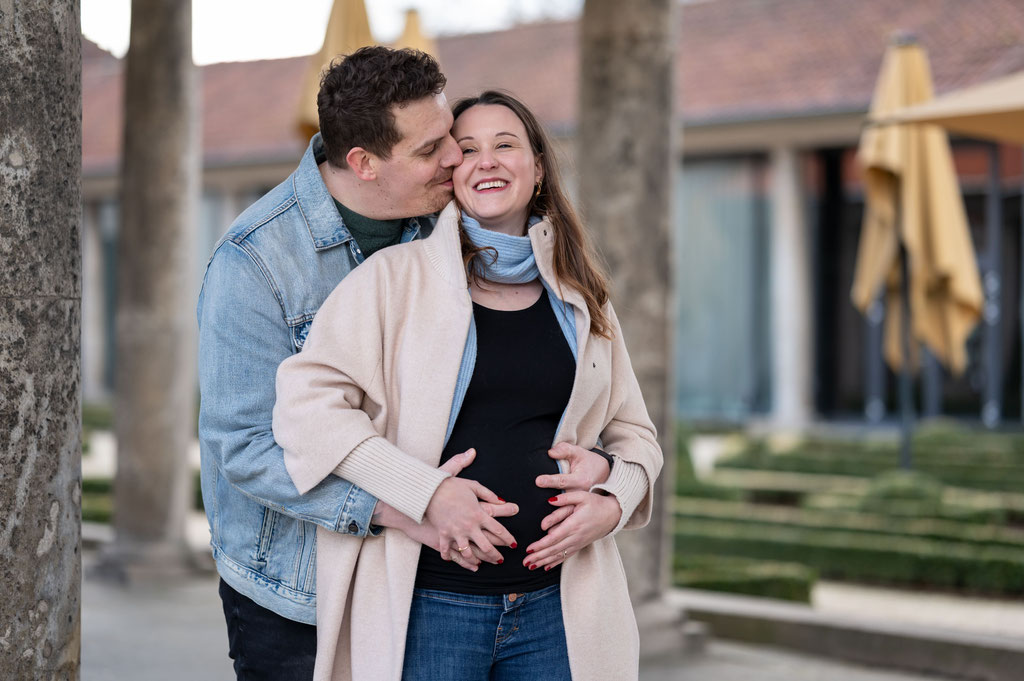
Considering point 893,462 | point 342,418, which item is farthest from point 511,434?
point 893,462

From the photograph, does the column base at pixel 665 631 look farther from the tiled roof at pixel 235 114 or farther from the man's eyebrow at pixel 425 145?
the tiled roof at pixel 235 114

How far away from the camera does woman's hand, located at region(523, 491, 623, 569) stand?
7.19 ft

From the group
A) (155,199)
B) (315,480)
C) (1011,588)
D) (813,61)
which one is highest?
(813,61)

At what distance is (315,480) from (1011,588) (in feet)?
19.7

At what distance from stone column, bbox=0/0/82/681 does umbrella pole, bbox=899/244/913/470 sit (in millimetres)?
8373

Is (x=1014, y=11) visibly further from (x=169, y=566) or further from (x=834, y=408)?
(x=169, y=566)

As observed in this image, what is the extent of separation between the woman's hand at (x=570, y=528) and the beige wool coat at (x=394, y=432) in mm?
55

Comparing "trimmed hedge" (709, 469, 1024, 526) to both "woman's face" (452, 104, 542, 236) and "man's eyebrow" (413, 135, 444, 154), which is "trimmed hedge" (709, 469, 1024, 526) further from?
"man's eyebrow" (413, 135, 444, 154)

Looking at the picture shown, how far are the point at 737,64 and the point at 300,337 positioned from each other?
51.8 ft

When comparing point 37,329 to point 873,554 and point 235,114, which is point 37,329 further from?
point 235,114

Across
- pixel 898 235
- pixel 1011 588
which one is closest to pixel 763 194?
pixel 898 235

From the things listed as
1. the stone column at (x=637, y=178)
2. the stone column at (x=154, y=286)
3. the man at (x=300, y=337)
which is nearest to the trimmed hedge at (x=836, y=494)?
the stone column at (x=637, y=178)

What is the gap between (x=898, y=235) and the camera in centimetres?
991

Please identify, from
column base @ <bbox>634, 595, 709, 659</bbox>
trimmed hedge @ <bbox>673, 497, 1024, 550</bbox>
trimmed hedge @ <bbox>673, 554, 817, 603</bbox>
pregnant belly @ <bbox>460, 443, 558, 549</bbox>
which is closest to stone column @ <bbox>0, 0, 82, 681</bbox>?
pregnant belly @ <bbox>460, 443, 558, 549</bbox>
